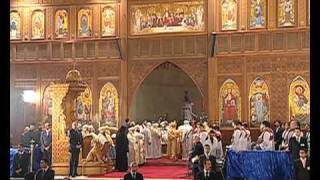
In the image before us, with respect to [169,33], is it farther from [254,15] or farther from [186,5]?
[254,15]

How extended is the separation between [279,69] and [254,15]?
7.59 ft

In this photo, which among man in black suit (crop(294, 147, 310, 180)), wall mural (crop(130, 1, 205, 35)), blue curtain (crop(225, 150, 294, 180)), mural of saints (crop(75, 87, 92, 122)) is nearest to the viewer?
man in black suit (crop(294, 147, 310, 180))

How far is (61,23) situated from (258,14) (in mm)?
8303

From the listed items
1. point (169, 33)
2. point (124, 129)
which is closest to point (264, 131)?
point (124, 129)

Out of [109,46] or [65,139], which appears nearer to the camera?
[65,139]

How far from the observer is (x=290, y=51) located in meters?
22.3

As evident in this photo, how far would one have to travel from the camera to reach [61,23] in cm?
2561

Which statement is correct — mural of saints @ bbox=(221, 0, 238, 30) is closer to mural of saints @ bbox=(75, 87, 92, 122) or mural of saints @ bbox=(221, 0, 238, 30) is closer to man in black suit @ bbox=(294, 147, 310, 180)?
mural of saints @ bbox=(75, 87, 92, 122)

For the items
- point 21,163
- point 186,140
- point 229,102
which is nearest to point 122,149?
point 186,140

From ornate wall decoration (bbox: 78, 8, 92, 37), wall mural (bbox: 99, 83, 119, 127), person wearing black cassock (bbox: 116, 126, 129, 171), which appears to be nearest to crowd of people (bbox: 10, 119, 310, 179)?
person wearing black cassock (bbox: 116, 126, 129, 171)

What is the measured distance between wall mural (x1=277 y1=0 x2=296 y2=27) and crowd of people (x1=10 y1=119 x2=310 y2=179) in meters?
4.11

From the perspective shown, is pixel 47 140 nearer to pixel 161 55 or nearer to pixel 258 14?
pixel 161 55

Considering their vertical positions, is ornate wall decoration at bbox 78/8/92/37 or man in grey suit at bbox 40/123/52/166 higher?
ornate wall decoration at bbox 78/8/92/37

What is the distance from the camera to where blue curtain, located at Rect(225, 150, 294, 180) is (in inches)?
554
